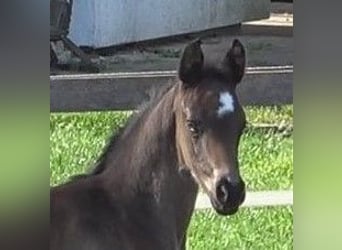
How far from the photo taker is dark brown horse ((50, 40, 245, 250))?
2232 mm

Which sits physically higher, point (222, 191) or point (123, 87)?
point (123, 87)

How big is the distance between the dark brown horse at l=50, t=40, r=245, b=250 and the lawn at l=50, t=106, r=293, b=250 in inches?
1.2

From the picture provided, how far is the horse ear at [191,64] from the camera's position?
2.23 m

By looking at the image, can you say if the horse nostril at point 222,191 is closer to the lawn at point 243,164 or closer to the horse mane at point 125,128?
the lawn at point 243,164

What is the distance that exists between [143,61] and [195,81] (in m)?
0.15

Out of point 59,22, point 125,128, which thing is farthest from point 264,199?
point 59,22

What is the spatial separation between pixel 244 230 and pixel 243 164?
158 millimetres

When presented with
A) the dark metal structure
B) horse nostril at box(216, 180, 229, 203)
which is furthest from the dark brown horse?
the dark metal structure

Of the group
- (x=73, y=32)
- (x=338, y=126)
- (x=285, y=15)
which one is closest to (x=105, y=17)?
(x=73, y=32)

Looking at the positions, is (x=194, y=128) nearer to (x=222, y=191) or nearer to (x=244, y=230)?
(x=222, y=191)

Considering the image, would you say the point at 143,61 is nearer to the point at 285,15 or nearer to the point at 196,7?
the point at 196,7

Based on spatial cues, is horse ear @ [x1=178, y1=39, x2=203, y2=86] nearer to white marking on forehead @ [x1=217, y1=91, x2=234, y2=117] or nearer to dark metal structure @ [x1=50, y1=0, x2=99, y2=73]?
white marking on forehead @ [x1=217, y1=91, x2=234, y2=117]

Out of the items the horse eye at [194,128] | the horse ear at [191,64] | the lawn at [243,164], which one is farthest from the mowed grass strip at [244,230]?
the horse ear at [191,64]

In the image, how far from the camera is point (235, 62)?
2266 millimetres
